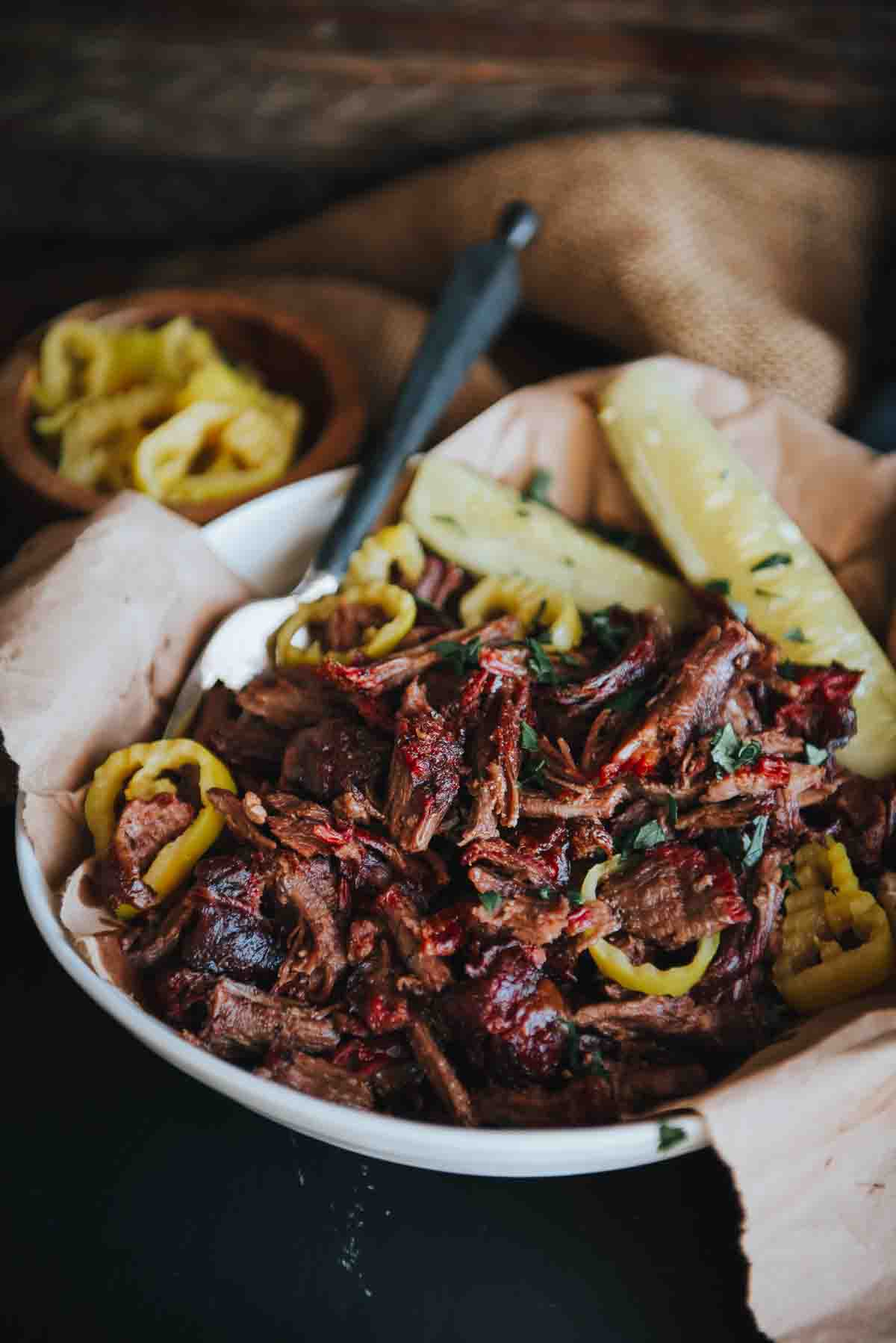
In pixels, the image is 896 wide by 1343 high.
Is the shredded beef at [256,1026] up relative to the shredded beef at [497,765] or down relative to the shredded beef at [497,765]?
down

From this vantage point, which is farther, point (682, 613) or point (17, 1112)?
point (682, 613)

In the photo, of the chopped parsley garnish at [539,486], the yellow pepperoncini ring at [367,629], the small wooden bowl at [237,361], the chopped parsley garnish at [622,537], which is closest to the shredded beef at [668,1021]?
the yellow pepperoncini ring at [367,629]

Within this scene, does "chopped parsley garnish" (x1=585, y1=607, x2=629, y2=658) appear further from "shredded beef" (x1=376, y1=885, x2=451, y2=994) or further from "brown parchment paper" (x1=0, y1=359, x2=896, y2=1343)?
"shredded beef" (x1=376, y1=885, x2=451, y2=994)

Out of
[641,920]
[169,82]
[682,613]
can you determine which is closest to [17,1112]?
[641,920]

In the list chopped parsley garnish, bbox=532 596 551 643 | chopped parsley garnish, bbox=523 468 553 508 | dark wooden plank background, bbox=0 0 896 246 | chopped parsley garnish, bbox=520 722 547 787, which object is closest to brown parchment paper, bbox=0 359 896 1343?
chopped parsley garnish, bbox=523 468 553 508

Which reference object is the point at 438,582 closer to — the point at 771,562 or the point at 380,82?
the point at 771,562

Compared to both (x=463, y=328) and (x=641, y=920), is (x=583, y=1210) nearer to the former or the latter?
(x=641, y=920)

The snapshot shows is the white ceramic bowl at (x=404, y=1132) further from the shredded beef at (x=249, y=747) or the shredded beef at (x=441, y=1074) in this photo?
the shredded beef at (x=249, y=747)
